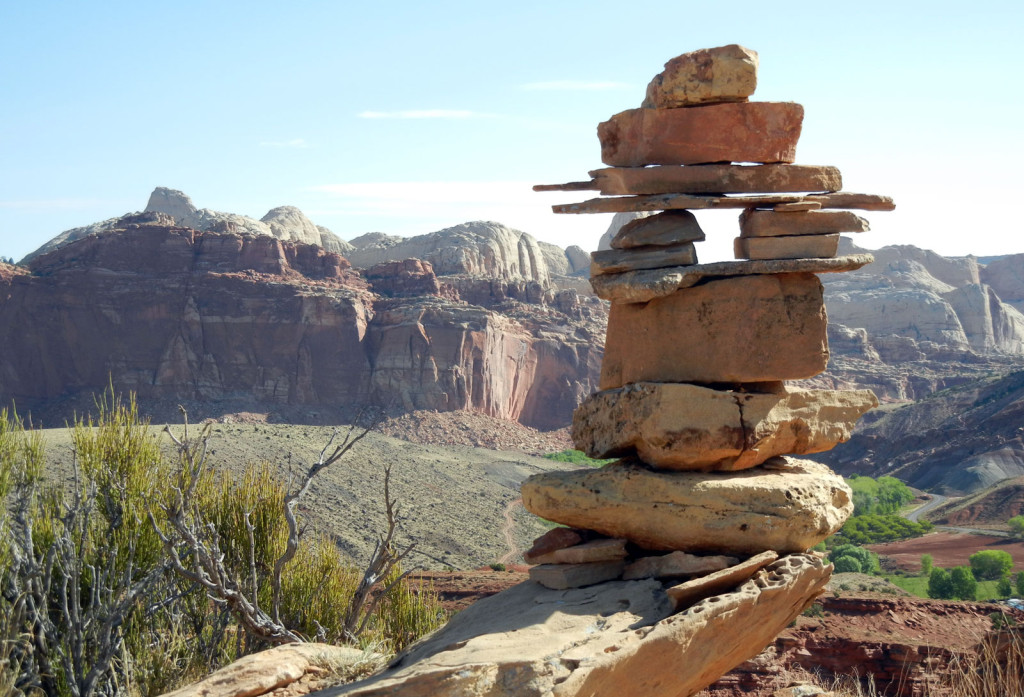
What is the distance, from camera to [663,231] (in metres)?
9.67

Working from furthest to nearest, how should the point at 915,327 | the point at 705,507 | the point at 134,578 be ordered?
the point at 915,327
the point at 134,578
the point at 705,507

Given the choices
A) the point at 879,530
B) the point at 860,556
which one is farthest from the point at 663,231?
the point at 879,530

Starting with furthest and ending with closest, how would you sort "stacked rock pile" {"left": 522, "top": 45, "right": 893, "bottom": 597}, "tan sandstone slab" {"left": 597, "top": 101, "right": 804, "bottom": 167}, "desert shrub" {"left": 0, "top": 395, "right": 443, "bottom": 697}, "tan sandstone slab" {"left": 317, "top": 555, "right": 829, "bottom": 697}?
"desert shrub" {"left": 0, "top": 395, "right": 443, "bottom": 697} → "tan sandstone slab" {"left": 597, "top": 101, "right": 804, "bottom": 167} → "stacked rock pile" {"left": 522, "top": 45, "right": 893, "bottom": 597} → "tan sandstone slab" {"left": 317, "top": 555, "right": 829, "bottom": 697}

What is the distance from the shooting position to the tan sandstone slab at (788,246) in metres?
9.33

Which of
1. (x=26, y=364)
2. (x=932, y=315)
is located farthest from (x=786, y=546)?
(x=932, y=315)

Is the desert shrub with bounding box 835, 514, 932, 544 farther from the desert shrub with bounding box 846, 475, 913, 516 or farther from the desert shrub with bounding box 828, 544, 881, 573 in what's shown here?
the desert shrub with bounding box 828, 544, 881, 573

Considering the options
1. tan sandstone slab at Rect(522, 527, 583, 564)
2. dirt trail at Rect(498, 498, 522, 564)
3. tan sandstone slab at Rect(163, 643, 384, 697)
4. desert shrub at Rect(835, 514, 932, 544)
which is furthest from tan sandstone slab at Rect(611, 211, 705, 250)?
desert shrub at Rect(835, 514, 932, 544)

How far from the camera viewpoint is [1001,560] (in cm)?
4206

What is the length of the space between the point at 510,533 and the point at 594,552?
4314 cm

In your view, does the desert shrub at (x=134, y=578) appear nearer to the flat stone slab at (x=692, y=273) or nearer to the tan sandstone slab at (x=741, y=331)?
the tan sandstone slab at (x=741, y=331)

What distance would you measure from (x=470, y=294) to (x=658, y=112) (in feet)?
310

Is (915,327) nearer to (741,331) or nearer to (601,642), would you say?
(741,331)

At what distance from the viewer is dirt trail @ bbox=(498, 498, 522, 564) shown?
46.5 metres

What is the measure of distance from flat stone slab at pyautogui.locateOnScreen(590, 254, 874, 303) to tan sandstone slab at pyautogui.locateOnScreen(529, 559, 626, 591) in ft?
8.37
